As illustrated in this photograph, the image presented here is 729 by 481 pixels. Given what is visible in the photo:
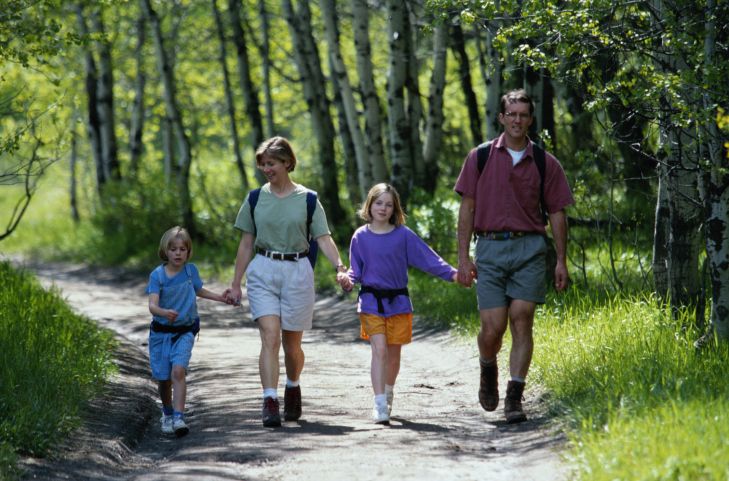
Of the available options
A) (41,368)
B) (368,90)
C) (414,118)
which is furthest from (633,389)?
(414,118)

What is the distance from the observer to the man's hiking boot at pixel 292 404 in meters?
8.16

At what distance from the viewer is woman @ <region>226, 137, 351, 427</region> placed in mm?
8055

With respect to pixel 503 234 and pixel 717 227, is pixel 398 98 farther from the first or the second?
pixel 503 234

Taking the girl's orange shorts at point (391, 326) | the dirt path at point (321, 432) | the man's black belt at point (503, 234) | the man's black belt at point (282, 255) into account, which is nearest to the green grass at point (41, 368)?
the dirt path at point (321, 432)

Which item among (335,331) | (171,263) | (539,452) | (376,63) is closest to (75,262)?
(376,63)

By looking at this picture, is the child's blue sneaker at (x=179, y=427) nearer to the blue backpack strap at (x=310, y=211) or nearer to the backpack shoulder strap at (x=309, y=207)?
the blue backpack strap at (x=310, y=211)

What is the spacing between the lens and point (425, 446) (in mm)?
7090

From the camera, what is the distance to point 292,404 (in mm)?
8188

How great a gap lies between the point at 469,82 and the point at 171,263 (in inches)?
578

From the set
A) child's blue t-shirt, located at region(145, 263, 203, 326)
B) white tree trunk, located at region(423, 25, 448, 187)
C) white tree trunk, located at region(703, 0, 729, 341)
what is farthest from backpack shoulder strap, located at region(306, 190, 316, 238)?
white tree trunk, located at region(423, 25, 448, 187)

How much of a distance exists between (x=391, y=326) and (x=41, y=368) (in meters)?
2.72

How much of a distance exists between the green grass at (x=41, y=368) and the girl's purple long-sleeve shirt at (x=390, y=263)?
87.9 inches

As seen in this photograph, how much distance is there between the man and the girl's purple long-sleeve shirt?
0.28 metres

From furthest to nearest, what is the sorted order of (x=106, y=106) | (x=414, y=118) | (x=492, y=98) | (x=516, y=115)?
Answer: (x=106, y=106), (x=414, y=118), (x=492, y=98), (x=516, y=115)
